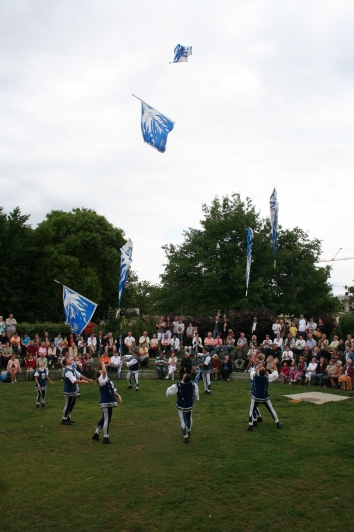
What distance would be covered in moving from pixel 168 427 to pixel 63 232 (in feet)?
118

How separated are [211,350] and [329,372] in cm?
690

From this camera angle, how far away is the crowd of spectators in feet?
74.2

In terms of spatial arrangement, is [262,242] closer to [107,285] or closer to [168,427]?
[107,285]

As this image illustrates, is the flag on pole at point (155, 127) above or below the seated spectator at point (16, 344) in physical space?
above

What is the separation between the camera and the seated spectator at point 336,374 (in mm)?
21500

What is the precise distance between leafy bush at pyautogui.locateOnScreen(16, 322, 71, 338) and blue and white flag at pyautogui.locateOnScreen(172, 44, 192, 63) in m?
16.5

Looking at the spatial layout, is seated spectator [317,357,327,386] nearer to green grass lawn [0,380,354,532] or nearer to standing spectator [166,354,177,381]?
green grass lawn [0,380,354,532]

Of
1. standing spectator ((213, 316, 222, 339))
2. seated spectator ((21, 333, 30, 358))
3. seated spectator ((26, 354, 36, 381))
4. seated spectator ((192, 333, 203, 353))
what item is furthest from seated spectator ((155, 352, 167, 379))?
seated spectator ((21, 333, 30, 358))

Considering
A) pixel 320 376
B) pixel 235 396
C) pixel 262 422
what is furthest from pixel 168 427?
pixel 320 376

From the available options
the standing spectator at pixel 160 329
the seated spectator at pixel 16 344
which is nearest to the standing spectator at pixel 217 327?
the standing spectator at pixel 160 329

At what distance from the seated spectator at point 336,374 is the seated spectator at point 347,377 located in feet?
0.84

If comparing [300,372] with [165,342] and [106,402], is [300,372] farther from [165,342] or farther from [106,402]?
[106,402]

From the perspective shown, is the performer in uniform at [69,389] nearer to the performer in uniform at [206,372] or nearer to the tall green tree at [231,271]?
the performer in uniform at [206,372]

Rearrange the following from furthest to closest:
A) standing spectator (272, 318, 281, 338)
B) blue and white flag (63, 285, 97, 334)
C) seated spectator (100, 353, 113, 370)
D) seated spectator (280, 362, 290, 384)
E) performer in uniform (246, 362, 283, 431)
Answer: standing spectator (272, 318, 281, 338)
seated spectator (280, 362, 290, 384)
blue and white flag (63, 285, 97, 334)
seated spectator (100, 353, 113, 370)
performer in uniform (246, 362, 283, 431)
